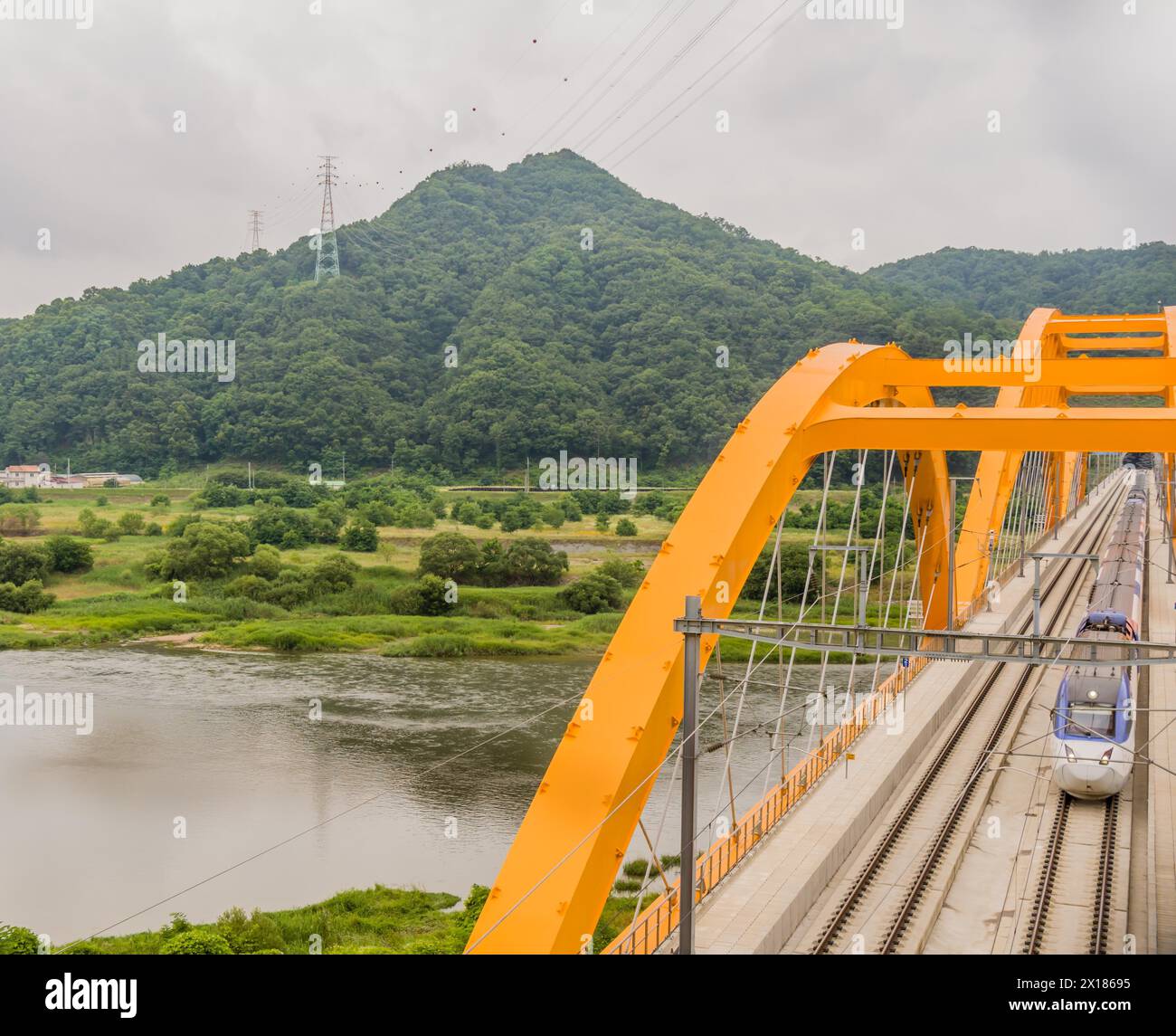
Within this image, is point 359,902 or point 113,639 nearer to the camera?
point 359,902

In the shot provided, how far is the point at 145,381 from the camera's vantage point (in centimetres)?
7644

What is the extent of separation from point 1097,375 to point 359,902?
42.7 ft

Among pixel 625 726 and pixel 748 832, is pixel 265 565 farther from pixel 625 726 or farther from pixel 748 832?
pixel 625 726

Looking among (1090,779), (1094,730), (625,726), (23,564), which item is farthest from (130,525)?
(625,726)

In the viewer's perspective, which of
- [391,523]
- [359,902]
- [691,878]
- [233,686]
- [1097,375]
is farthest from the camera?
[391,523]

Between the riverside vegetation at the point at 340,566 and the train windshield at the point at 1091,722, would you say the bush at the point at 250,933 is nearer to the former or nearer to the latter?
the train windshield at the point at 1091,722

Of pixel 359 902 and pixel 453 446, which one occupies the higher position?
pixel 453 446

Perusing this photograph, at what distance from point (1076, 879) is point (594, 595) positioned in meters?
35.5

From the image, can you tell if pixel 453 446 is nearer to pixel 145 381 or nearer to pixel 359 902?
pixel 145 381

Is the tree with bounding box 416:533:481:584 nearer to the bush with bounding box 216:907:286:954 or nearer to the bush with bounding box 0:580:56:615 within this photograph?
the bush with bounding box 0:580:56:615

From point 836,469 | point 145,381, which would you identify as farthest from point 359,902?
point 145,381

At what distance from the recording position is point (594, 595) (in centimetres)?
4684
